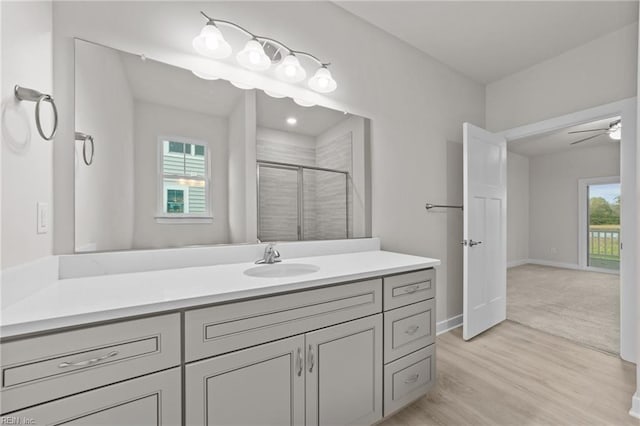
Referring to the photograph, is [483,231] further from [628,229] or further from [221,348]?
[221,348]

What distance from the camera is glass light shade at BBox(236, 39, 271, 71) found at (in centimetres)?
154

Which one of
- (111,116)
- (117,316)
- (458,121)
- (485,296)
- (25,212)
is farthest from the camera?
(458,121)

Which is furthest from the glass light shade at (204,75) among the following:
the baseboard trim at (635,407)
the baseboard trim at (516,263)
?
the baseboard trim at (516,263)

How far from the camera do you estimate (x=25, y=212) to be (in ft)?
3.13

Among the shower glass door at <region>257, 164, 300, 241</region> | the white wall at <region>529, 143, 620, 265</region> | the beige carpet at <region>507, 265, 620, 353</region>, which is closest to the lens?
the shower glass door at <region>257, 164, 300, 241</region>

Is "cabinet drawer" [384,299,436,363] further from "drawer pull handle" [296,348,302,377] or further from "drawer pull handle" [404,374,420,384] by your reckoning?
"drawer pull handle" [296,348,302,377]

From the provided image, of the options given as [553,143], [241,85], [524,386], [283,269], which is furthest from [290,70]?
[553,143]

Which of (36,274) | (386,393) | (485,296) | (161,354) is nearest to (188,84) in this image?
(36,274)

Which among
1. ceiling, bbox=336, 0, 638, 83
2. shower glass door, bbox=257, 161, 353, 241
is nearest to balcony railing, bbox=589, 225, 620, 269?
ceiling, bbox=336, 0, 638, 83

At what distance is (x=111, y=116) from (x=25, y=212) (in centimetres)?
58

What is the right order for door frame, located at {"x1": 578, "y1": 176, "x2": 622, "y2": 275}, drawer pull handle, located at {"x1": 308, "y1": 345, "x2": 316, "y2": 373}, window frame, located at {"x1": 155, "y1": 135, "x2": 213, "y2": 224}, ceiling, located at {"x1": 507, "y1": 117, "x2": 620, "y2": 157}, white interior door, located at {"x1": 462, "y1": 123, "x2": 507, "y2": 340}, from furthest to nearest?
door frame, located at {"x1": 578, "y1": 176, "x2": 622, "y2": 275}, ceiling, located at {"x1": 507, "y1": 117, "x2": 620, "y2": 157}, white interior door, located at {"x1": 462, "y1": 123, "x2": 507, "y2": 340}, window frame, located at {"x1": 155, "y1": 135, "x2": 213, "y2": 224}, drawer pull handle, located at {"x1": 308, "y1": 345, "x2": 316, "y2": 373}

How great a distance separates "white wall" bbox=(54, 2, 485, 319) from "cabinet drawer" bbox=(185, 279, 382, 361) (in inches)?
29.7

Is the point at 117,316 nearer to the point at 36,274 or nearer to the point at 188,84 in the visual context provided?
the point at 36,274

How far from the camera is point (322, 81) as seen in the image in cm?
183
